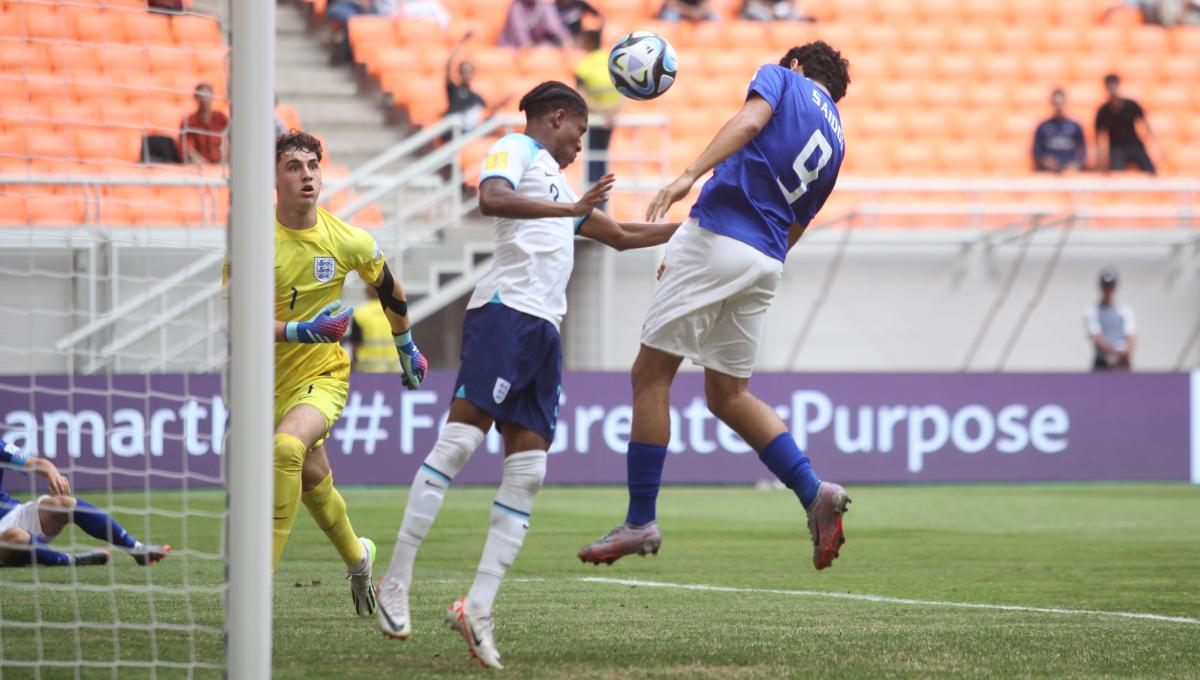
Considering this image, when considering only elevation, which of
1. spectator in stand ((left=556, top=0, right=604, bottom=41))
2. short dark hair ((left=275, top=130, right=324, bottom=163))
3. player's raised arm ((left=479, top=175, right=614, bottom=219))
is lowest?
spectator in stand ((left=556, top=0, right=604, bottom=41))

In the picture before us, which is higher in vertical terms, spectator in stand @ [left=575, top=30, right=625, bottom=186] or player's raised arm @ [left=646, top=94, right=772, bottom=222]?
player's raised arm @ [left=646, top=94, right=772, bottom=222]

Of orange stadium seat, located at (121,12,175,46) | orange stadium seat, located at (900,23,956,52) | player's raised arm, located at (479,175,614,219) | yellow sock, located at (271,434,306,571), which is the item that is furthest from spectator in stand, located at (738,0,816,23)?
player's raised arm, located at (479,175,614,219)

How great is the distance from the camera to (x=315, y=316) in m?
6.56

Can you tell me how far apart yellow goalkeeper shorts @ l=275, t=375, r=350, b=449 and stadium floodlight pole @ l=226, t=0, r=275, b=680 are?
2.17 meters

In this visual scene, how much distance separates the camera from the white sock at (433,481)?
5.28 metres

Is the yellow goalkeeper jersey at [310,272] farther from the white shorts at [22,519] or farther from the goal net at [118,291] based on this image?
the white shorts at [22,519]

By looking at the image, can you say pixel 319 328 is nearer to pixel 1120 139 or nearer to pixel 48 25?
pixel 48 25

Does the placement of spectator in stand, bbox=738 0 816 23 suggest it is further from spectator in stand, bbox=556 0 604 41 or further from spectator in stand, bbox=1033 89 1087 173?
spectator in stand, bbox=1033 89 1087 173

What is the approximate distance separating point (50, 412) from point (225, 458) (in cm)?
937

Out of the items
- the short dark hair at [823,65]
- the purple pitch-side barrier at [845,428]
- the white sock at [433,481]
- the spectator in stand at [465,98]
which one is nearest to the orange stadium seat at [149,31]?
the purple pitch-side barrier at [845,428]

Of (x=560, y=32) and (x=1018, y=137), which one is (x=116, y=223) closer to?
(x=560, y=32)

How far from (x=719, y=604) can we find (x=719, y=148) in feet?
6.99

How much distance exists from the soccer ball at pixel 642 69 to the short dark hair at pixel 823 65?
57cm

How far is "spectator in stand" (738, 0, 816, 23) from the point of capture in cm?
2025
